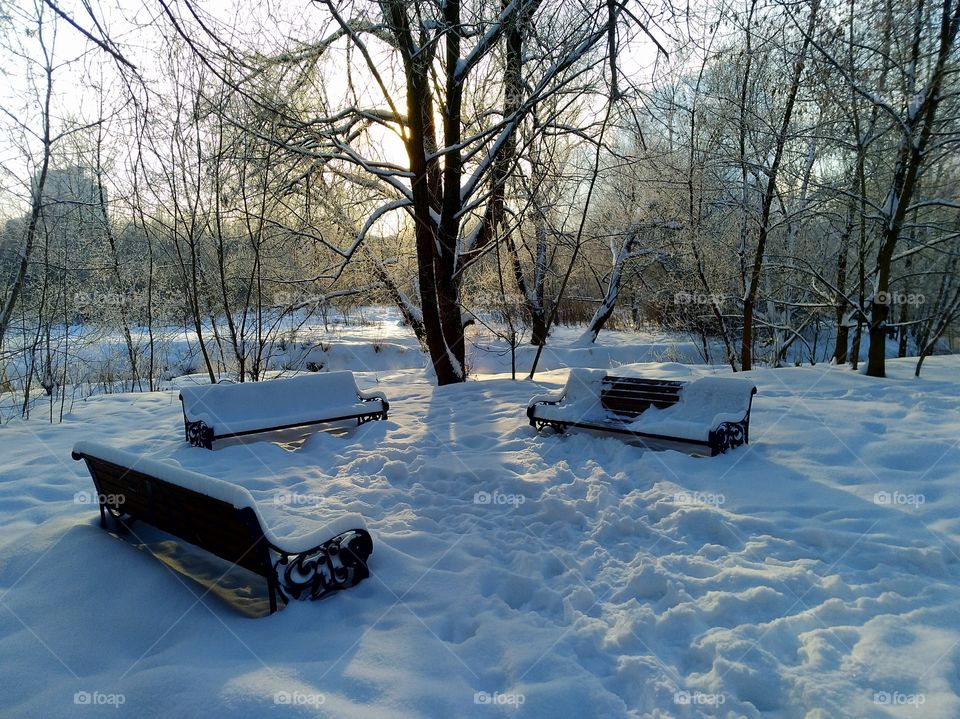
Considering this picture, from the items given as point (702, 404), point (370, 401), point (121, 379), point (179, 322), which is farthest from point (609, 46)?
point (179, 322)

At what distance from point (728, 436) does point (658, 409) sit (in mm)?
950

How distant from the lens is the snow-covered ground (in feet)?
7.49

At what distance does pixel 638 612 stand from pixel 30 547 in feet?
12.2

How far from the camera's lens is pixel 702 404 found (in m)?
5.82

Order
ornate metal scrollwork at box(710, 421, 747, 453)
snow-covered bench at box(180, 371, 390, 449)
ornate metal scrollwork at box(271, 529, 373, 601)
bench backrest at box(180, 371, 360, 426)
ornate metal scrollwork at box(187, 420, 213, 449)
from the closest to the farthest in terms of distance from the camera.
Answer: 1. ornate metal scrollwork at box(271, 529, 373, 601)
2. ornate metal scrollwork at box(710, 421, 747, 453)
3. ornate metal scrollwork at box(187, 420, 213, 449)
4. snow-covered bench at box(180, 371, 390, 449)
5. bench backrest at box(180, 371, 360, 426)

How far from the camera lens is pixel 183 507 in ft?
10.6

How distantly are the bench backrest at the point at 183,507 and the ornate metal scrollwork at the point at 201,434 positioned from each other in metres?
2.01

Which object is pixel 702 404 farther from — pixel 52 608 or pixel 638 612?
pixel 52 608

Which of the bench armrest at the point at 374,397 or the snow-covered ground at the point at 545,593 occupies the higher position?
the bench armrest at the point at 374,397

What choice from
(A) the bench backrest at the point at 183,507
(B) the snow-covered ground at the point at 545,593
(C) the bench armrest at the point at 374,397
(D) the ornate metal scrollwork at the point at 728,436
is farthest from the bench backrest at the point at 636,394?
(A) the bench backrest at the point at 183,507

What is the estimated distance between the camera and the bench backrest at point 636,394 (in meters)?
6.13

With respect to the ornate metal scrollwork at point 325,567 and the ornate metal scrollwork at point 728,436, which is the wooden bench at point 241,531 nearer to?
the ornate metal scrollwork at point 325,567

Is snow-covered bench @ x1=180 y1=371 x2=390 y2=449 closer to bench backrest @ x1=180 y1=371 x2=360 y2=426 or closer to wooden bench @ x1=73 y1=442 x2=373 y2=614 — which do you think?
bench backrest @ x1=180 y1=371 x2=360 y2=426

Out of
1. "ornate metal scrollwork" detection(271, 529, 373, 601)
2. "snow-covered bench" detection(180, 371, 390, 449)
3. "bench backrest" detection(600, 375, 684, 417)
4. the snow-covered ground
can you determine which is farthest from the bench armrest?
"ornate metal scrollwork" detection(271, 529, 373, 601)
